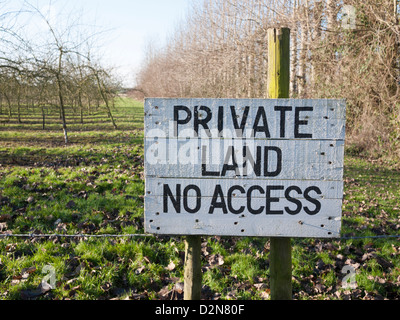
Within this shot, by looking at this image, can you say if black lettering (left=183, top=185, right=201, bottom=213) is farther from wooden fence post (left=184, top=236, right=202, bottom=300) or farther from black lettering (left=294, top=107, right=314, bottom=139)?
black lettering (left=294, top=107, right=314, bottom=139)

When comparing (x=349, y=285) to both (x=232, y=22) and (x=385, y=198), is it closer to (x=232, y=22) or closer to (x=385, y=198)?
(x=385, y=198)

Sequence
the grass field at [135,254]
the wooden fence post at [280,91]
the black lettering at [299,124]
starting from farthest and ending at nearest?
the grass field at [135,254] → the wooden fence post at [280,91] → the black lettering at [299,124]

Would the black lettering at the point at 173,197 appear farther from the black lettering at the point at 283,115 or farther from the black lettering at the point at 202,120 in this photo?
the black lettering at the point at 283,115

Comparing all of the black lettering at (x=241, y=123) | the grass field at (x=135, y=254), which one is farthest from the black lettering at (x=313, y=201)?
the grass field at (x=135, y=254)

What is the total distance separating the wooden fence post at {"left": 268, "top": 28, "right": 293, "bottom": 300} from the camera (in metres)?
2.24

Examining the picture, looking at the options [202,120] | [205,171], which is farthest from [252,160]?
[202,120]

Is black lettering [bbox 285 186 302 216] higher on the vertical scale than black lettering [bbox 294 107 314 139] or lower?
lower

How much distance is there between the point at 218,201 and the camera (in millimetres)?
2145

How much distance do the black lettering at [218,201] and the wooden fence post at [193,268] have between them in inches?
11.6

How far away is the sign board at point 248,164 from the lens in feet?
6.89

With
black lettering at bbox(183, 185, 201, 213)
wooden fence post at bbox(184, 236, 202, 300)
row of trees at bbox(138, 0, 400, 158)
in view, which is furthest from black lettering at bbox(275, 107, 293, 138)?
row of trees at bbox(138, 0, 400, 158)

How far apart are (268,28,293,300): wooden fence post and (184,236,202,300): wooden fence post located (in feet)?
1.75
